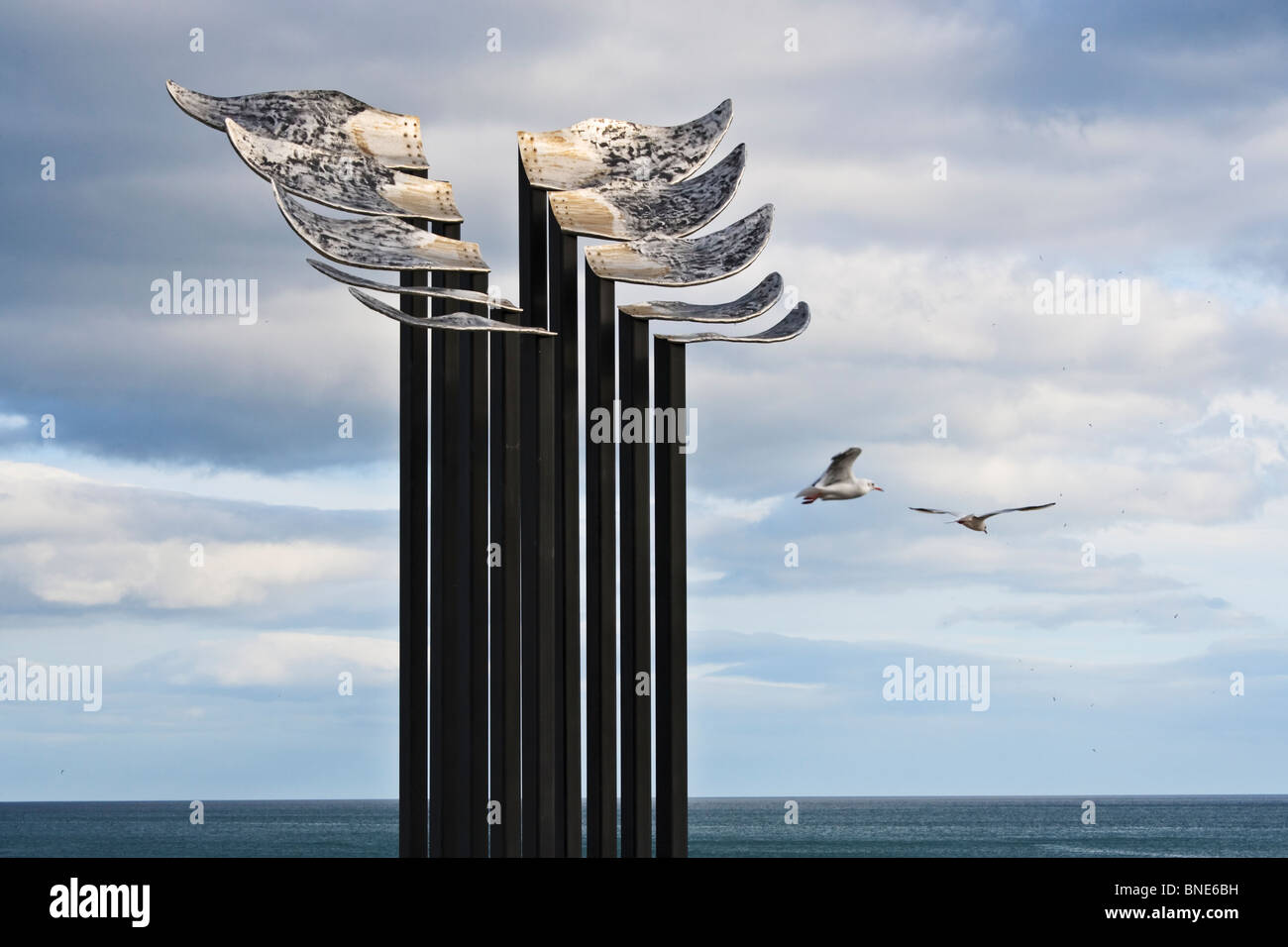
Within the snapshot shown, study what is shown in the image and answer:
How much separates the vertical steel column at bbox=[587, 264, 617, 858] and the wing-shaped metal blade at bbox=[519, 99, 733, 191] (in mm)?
746

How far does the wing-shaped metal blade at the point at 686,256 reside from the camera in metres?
10.5

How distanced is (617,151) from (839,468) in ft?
9.07

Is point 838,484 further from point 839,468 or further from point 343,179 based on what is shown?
point 343,179

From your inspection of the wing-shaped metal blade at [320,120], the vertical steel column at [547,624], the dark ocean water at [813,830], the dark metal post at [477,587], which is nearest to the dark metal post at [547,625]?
the vertical steel column at [547,624]

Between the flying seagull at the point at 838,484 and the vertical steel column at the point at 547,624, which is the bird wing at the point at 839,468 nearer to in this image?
the flying seagull at the point at 838,484

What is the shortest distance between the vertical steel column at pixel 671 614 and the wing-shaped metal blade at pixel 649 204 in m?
0.87

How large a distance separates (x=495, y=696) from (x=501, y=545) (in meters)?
0.98

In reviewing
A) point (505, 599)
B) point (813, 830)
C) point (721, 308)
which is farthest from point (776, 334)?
point (813, 830)

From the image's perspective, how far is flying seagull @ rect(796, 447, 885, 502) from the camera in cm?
1062
